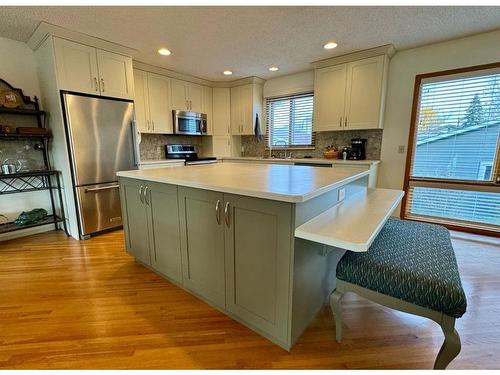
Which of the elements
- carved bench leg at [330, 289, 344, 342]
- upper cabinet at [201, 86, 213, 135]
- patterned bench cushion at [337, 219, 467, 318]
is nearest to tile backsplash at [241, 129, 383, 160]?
upper cabinet at [201, 86, 213, 135]

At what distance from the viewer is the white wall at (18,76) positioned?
280 cm

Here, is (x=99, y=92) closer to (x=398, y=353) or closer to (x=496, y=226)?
(x=398, y=353)

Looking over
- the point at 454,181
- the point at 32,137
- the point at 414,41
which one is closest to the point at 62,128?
the point at 32,137

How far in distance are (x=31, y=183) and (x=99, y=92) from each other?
1.46 metres

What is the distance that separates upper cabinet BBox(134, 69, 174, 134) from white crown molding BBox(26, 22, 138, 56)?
70 centimetres

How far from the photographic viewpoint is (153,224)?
1944mm

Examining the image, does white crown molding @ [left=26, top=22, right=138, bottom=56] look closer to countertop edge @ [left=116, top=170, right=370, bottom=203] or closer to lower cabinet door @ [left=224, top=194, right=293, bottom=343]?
countertop edge @ [left=116, top=170, right=370, bottom=203]

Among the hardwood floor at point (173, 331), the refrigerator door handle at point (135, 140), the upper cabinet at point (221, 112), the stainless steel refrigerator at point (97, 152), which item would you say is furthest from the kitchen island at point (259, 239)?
the upper cabinet at point (221, 112)

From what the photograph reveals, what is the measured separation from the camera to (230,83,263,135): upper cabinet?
4645 mm

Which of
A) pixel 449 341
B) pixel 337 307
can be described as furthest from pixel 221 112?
pixel 449 341

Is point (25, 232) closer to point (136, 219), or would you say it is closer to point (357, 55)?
point (136, 219)

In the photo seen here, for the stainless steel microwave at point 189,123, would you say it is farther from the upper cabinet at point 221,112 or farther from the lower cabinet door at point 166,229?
the lower cabinet door at point 166,229

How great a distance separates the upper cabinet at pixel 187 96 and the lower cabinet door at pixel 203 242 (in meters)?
3.23

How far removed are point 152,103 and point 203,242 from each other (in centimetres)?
325
